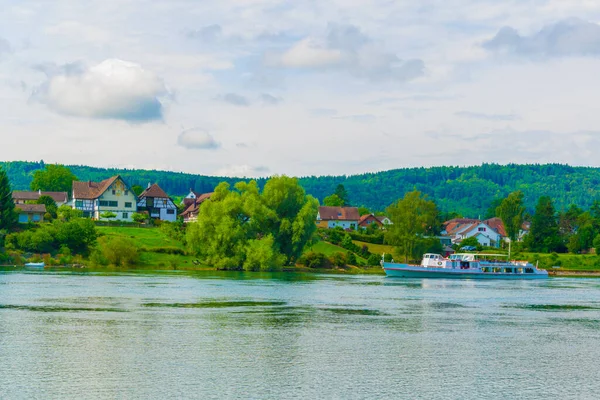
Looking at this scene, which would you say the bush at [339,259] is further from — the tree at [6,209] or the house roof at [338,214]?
the house roof at [338,214]

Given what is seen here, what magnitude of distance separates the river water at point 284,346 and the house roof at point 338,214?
413 feet

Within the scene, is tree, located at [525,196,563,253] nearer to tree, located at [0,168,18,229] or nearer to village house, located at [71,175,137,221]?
village house, located at [71,175,137,221]

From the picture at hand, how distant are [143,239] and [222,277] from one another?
29.2 metres

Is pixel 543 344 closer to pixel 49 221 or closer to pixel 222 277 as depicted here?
pixel 222 277

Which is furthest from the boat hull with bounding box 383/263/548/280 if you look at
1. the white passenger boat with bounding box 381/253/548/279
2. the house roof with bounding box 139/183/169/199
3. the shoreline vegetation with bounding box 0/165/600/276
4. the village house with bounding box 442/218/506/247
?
the village house with bounding box 442/218/506/247

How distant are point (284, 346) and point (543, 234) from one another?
383ft

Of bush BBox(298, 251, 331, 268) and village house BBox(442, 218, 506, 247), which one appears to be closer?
bush BBox(298, 251, 331, 268)

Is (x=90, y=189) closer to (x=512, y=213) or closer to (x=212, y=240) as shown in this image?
(x=212, y=240)

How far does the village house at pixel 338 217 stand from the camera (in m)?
189

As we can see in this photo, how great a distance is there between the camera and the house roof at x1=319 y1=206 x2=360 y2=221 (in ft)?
623

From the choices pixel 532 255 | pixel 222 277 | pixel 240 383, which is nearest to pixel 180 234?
pixel 222 277

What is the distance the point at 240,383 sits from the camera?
92.4 ft

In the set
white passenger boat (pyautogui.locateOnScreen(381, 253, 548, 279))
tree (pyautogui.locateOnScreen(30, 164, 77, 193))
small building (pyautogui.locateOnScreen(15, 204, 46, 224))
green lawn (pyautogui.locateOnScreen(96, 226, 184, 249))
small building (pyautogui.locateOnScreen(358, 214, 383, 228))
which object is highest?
tree (pyautogui.locateOnScreen(30, 164, 77, 193))

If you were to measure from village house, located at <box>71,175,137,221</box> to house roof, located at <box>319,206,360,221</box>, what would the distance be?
187ft
